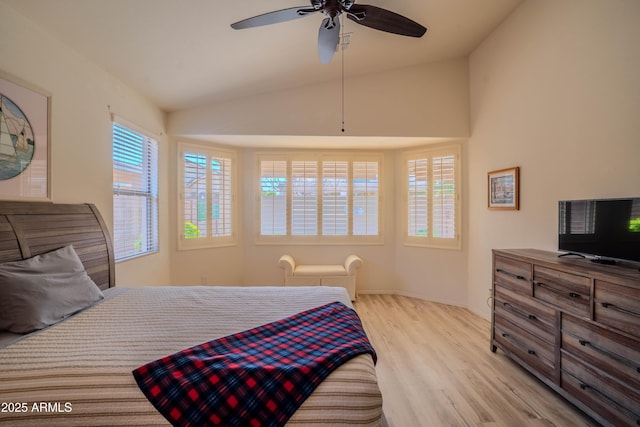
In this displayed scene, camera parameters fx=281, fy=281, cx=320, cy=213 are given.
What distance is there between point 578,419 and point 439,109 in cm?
334

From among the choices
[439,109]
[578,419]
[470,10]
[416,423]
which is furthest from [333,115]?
[578,419]

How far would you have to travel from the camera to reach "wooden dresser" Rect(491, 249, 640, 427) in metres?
1.55

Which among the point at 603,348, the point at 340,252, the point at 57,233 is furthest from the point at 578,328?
the point at 57,233

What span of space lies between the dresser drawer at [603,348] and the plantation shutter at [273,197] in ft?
11.3

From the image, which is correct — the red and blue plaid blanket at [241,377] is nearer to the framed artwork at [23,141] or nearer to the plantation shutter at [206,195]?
the framed artwork at [23,141]

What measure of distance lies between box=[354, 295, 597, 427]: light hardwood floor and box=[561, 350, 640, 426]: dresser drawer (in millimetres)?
176

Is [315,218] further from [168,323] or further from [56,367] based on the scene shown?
[56,367]

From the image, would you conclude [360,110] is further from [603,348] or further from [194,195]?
[603,348]

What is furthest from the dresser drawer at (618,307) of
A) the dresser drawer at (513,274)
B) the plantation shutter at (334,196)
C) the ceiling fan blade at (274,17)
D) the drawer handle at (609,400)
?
the plantation shutter at (334,196)

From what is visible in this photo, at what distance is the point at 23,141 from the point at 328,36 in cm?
223

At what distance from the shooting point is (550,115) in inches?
101

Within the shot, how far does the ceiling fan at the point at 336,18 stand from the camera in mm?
1743

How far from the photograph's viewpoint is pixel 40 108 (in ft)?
6.68

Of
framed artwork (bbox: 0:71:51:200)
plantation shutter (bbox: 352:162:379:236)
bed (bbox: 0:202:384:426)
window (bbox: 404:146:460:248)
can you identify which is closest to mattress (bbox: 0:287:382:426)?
bed (bbox: 0:202:384:426)
